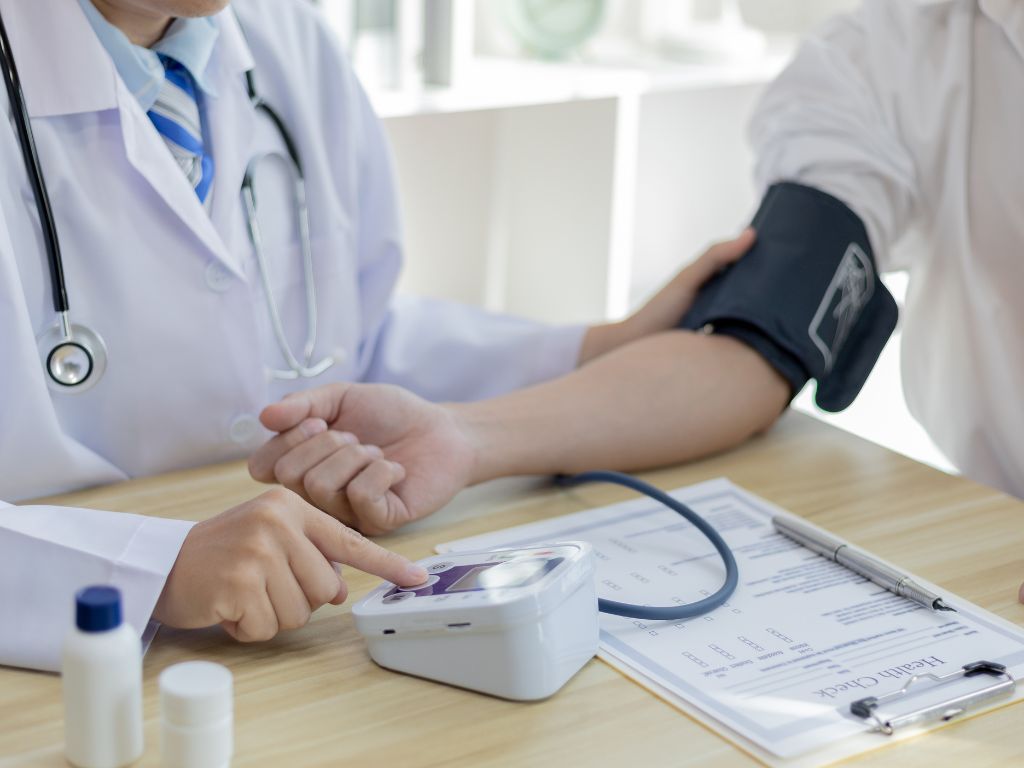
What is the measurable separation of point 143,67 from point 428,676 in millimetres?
666

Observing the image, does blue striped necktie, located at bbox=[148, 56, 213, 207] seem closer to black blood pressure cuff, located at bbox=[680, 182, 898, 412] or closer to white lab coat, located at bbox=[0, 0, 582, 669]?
white lab coat, located at bbox=[0, 0, 582, 669]

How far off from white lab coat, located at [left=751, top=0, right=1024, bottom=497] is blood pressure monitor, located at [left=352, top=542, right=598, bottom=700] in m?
0.69

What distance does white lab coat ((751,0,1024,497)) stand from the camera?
52.6 inches

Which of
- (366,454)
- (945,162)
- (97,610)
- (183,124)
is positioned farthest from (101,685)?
(945,162)

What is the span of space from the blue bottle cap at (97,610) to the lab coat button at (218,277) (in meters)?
0.57

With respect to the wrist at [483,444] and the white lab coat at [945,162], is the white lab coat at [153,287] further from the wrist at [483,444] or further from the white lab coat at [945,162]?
the white lab coat at [945,162]

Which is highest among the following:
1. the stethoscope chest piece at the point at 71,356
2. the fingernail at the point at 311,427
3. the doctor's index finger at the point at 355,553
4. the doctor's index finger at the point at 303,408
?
the stethoscope chest piece at the point at 71,356

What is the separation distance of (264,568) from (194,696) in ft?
0.58

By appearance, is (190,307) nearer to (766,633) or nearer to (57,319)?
(57,319)

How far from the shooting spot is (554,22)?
227 centimetres

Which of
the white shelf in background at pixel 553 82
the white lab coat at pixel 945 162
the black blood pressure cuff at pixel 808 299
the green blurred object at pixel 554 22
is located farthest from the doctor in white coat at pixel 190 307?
the green blurred object at pixel 554 22

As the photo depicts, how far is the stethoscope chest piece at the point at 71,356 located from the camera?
1090mm

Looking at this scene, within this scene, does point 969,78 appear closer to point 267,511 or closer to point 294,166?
point 294,166

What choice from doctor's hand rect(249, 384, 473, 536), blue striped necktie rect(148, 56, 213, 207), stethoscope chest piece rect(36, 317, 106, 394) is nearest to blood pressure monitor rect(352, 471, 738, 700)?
doctor's hand rect(249, 384, 473, 536)
